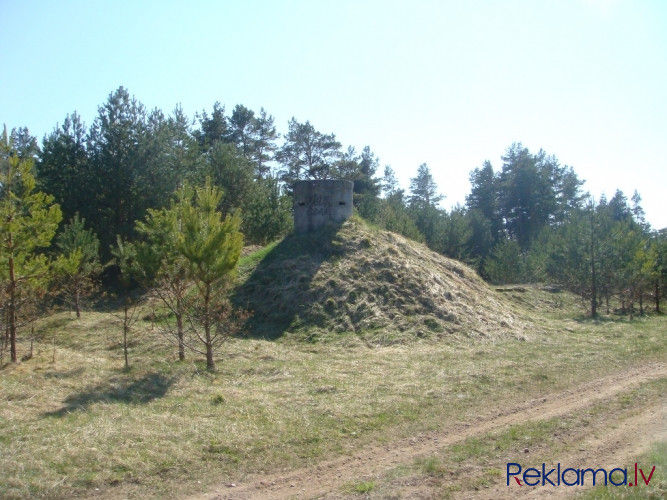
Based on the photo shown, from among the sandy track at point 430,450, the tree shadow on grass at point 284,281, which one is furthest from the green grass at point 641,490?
the tree shadow on grass at point 284,281

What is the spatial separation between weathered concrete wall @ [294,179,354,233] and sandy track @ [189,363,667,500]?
39.7ft

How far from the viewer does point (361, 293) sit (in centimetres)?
1658

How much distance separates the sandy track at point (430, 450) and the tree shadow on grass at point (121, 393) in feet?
11.8

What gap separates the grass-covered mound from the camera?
50.0ft

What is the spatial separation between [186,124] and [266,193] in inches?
229

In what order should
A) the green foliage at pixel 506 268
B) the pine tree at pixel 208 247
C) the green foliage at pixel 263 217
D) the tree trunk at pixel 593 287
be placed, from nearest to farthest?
the pine tree at pixel 208 247 < the tree trunk at pixel 593 287 < the green foliage at pixel 263 217 < the green foliage at pixel 506 268

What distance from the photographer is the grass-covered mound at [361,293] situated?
600 inches

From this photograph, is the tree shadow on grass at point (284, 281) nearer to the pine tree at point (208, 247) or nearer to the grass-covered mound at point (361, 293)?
the grass-covered mound at point (361, 293)

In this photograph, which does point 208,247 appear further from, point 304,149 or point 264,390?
point 304,149

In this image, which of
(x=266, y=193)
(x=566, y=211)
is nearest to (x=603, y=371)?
(x=266, y=193)

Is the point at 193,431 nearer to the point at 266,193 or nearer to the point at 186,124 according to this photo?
the point at 266,193

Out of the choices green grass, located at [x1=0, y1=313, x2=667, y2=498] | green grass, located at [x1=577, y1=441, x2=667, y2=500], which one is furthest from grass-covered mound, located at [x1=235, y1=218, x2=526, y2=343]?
green grass, located at [x1=577, y1=441, x2=667, y2=500]

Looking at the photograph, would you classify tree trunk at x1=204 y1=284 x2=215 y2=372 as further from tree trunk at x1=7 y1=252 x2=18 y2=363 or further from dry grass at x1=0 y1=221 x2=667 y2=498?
tree trunk at x1=7 y1=252 x2=18 y2=363

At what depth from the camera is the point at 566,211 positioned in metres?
50.7
